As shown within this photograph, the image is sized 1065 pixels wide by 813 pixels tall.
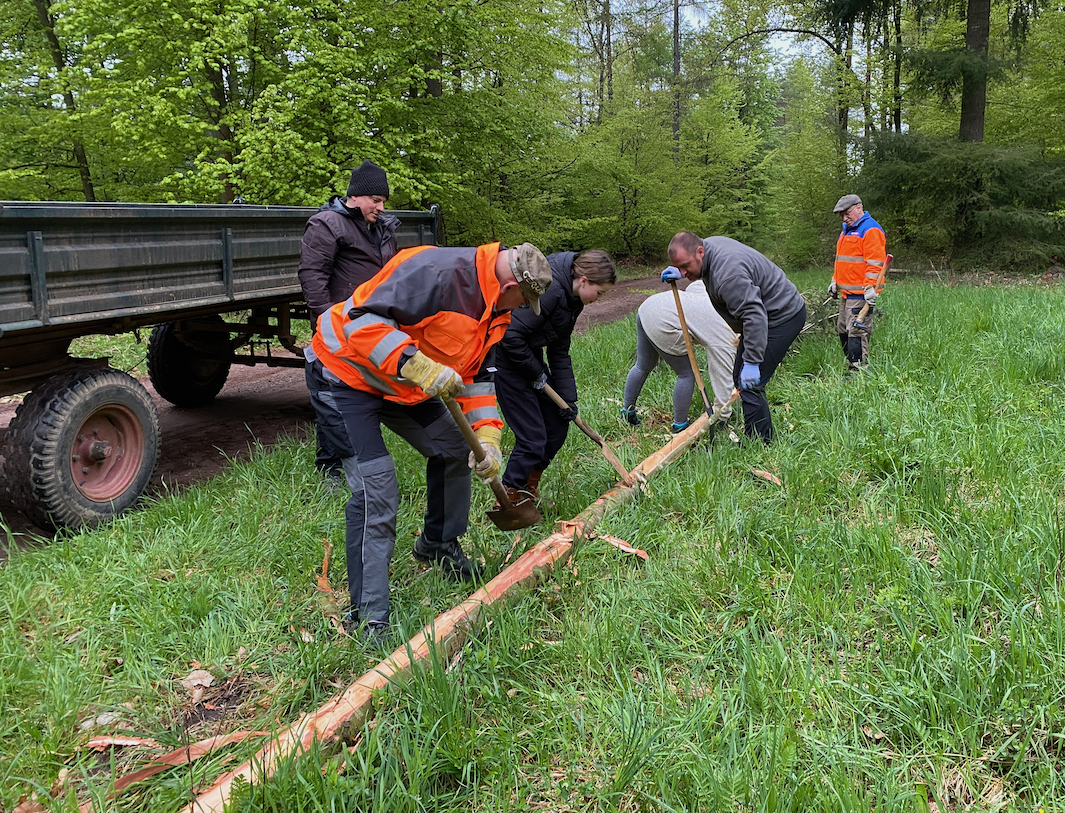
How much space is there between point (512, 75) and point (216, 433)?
8.07 meters

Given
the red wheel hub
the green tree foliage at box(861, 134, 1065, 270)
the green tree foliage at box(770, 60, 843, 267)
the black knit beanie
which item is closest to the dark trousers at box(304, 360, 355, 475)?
the red wheel hub

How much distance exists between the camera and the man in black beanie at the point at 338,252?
4.61 m

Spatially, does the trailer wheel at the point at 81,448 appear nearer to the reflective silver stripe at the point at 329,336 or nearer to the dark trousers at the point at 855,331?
the reflective silver stripe at the point at 329,336

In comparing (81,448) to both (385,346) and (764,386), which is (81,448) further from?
(764,386)

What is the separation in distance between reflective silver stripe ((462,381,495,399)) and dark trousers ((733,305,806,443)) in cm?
219

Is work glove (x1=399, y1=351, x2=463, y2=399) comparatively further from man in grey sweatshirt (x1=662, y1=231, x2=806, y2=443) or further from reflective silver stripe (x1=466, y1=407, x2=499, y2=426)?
man in grey sweatshirt (x1=662, y1=231, x2=806, y2=443)

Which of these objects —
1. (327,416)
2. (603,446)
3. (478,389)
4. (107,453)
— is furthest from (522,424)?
(107,453)

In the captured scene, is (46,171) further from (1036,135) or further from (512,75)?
(1036,135)

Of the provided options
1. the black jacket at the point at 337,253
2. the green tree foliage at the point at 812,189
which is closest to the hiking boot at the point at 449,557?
the black jacket at the point at 337,253

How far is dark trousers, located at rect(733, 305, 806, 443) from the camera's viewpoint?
4.88 metres

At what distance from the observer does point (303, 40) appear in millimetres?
9109

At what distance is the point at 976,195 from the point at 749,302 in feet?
36.0

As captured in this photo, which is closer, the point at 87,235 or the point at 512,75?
the point at 87,235

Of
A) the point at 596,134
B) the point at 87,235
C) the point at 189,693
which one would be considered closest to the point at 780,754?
the point at 189,693
